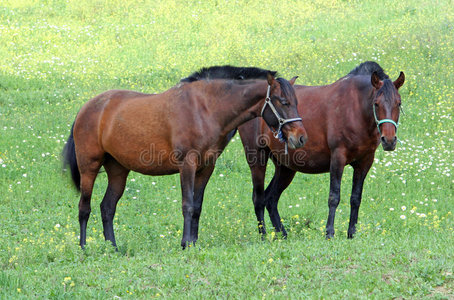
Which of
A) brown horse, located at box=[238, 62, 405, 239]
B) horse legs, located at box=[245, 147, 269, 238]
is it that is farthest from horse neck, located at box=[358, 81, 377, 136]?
horse legs, located at box=[245, 147, 269, 238]

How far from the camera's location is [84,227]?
28.5ft

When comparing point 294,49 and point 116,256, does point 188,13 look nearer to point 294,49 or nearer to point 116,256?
point 294,49

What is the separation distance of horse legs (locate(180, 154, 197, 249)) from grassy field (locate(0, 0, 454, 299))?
1.18ft

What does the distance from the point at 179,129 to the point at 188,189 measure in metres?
0.80

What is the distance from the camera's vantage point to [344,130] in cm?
819

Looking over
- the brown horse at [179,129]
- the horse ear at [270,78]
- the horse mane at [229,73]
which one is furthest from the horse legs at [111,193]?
the horse ear at [270,78]

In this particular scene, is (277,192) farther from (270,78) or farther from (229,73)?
(270,78)

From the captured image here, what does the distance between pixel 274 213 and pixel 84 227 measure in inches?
118

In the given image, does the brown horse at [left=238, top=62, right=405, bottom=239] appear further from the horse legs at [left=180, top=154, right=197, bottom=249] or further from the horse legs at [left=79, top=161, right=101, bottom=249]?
the horse legs at [left=79, top=161, right=101, bottom=249]

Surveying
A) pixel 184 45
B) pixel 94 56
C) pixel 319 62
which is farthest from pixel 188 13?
pixel 319 62

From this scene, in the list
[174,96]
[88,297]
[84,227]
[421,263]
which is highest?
[174,96]

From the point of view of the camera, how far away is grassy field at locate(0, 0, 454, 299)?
6.14 meters

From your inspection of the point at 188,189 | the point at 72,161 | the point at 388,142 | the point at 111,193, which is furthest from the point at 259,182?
the point at 72,161

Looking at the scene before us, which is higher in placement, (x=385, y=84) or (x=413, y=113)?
(x=385, y=84)
